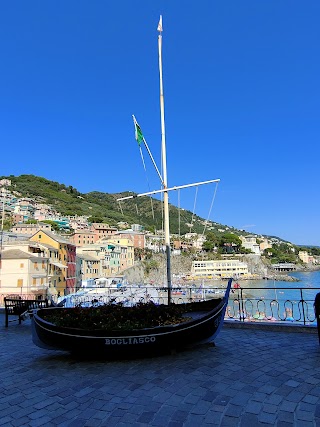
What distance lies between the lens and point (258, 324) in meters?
7.69

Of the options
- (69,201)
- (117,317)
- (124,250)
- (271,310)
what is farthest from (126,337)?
(69,201)

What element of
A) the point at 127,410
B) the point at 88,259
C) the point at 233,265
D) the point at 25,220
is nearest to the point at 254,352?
the point at 127,410

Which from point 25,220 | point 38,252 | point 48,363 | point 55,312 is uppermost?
point 25,220

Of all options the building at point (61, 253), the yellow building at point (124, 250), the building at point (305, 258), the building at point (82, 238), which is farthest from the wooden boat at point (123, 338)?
the building at point (305, 258)

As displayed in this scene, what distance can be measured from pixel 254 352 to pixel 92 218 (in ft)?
433

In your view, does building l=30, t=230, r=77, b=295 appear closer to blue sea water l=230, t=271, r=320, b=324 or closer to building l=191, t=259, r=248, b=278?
blue sea water l=230, t=271, r=320, b=324

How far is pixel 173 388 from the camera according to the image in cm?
398

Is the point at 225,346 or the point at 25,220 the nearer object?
the point at 225,346

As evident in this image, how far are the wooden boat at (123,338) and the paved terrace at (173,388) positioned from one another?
0.69 feet

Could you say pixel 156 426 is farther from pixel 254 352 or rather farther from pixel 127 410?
pixel 254 352

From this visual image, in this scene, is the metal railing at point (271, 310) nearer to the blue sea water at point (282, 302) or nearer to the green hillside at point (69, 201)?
the blue sea water at point (282, 302)

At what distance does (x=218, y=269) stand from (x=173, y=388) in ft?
322

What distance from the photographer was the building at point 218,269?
3841 inches

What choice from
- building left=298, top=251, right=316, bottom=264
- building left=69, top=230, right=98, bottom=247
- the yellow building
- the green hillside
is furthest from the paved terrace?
building left=298, top=251, right=316, bottom=264
